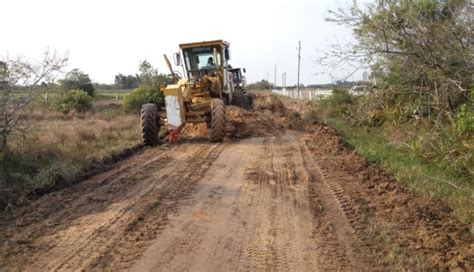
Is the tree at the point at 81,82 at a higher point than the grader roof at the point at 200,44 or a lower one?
lower

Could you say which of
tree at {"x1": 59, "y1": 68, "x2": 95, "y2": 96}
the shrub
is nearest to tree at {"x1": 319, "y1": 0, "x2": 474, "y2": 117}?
the shrub

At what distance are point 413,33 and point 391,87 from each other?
187 cm

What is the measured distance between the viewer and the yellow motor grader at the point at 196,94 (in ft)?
42.1

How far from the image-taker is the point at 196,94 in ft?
49.2

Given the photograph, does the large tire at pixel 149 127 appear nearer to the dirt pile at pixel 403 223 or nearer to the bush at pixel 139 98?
the dirt pile at pixel 403 223

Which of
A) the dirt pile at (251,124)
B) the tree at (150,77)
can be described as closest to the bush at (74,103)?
the tree at (150,77)

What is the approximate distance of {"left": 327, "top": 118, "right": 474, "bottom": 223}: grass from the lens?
682cm

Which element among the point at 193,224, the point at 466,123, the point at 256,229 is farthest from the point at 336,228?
the point at 466,123

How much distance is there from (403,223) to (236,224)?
6.69 feet

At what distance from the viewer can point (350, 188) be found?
25.3 feet

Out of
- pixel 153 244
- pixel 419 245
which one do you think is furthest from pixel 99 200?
pixel 419 245

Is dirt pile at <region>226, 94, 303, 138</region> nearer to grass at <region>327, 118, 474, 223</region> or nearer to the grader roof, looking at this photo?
the grader roof

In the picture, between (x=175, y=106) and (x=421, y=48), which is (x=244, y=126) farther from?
(x=421, y=48)

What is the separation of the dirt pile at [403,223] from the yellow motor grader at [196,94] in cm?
484
